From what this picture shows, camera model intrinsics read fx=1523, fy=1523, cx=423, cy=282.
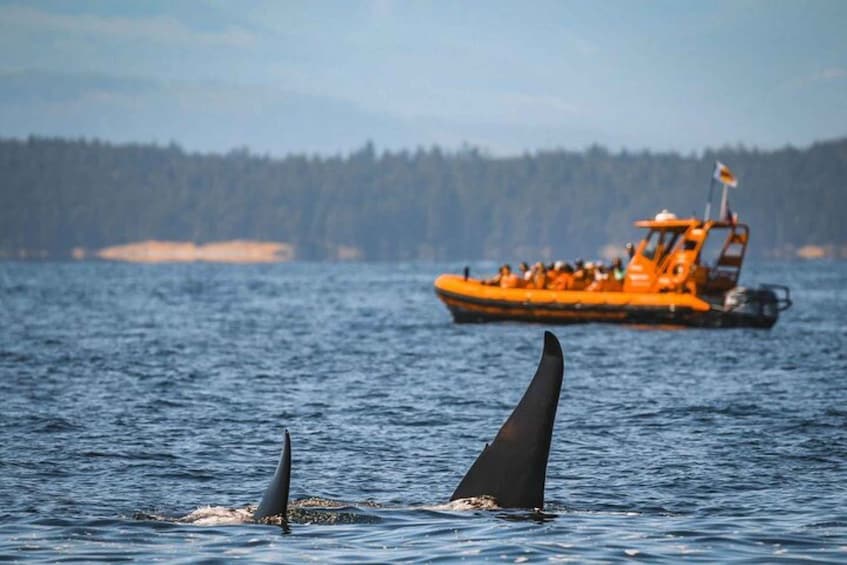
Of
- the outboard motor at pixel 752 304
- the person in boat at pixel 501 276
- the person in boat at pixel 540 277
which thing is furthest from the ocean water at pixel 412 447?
the person in boat at pixel 501 276

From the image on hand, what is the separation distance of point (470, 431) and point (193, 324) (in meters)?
29.5

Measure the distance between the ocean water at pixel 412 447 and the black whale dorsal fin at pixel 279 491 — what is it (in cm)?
17

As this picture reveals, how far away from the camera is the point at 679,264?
38375 mm

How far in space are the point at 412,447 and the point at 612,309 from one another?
20.8 meters

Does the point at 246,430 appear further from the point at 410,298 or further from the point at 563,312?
the point at 410,298

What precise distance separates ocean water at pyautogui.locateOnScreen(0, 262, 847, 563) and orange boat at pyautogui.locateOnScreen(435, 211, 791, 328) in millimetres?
744

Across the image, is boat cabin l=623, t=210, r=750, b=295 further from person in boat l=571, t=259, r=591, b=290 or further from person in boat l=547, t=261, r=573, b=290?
person in boat l=547, t=261, r=573, b=290

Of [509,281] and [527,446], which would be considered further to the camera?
[509,281]

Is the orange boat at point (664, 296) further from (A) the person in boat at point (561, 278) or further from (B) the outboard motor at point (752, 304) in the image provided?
(A) the person in boat at point (561, 278)

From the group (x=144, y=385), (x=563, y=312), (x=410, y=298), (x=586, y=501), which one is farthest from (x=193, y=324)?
(x=586, y=501)

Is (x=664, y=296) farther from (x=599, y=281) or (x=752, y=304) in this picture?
(x=599, y=281)

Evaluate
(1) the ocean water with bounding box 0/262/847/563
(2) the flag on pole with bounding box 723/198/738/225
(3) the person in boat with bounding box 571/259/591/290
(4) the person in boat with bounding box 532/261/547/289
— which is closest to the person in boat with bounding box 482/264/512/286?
(4) the person in boat with bounding box 532/261/547/289

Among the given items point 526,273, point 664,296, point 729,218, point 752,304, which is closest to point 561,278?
point 526,273

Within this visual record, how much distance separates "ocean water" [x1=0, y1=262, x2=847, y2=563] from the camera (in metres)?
11.8
